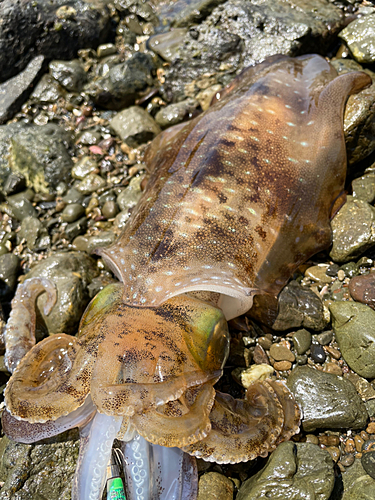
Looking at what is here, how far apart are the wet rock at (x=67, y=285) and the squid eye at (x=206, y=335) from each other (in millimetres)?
1549

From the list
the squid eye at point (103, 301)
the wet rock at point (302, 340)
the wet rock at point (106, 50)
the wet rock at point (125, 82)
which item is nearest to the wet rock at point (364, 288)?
the wet rock at point (302, 340)

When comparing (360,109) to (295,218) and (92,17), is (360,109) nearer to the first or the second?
(295,218)

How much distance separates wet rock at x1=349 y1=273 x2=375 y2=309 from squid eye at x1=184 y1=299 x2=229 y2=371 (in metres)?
1.50

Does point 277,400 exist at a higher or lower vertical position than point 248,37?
lower

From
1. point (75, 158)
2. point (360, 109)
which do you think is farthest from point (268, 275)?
point (75, 158)

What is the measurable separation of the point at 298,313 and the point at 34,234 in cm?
341

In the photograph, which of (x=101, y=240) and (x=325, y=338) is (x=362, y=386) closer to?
(x=325, y=338)

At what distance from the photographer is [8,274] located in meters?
4.95

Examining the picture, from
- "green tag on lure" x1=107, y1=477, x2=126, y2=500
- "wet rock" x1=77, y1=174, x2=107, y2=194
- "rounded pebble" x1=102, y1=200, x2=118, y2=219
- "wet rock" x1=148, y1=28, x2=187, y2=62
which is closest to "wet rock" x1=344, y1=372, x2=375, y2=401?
"green tag on lure" x1=107, y1=477, x2=126, y2=500

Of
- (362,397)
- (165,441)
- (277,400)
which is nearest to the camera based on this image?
(165,441)

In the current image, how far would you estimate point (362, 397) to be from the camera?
3.62 m

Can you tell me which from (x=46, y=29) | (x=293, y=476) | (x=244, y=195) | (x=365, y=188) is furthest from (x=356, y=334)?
(x=46, y=29)

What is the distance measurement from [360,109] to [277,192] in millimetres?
1416

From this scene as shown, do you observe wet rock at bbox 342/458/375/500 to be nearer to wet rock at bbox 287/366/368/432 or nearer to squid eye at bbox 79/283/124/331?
wet rock at bbox 287/366/368/432
